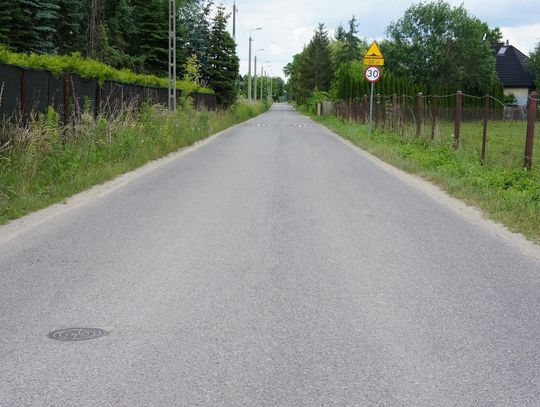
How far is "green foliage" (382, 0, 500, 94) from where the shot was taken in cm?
6175

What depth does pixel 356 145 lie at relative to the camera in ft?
77.9

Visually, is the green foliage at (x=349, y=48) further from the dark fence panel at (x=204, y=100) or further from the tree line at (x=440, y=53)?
the dark fence panel at (x=204, y=100)

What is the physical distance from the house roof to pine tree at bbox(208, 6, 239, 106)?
112 ft

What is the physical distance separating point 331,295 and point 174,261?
1.82 m

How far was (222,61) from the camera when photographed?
51531 mm

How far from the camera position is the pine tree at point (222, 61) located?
2002 inches

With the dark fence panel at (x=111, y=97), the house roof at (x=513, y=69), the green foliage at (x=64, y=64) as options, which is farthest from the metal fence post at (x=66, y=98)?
the house roof at (x=513, y=69)

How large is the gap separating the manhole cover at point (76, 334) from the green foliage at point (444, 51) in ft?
202

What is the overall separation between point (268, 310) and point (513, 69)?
76.6 meters

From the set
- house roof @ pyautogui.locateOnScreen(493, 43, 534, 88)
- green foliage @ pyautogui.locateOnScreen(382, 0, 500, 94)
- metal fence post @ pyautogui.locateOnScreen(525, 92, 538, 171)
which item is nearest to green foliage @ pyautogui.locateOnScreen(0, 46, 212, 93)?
metal fence post @ pyautogui.locateOnScreen(525, 92, 538, 171)

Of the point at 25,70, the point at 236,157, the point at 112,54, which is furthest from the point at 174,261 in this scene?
the point at 112,54

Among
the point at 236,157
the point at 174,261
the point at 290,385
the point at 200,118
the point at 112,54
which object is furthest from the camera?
the point at 112,54

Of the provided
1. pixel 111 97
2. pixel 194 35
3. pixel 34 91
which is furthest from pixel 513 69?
pixel 34 91

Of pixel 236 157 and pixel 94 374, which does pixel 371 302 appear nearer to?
pixel 94 374
